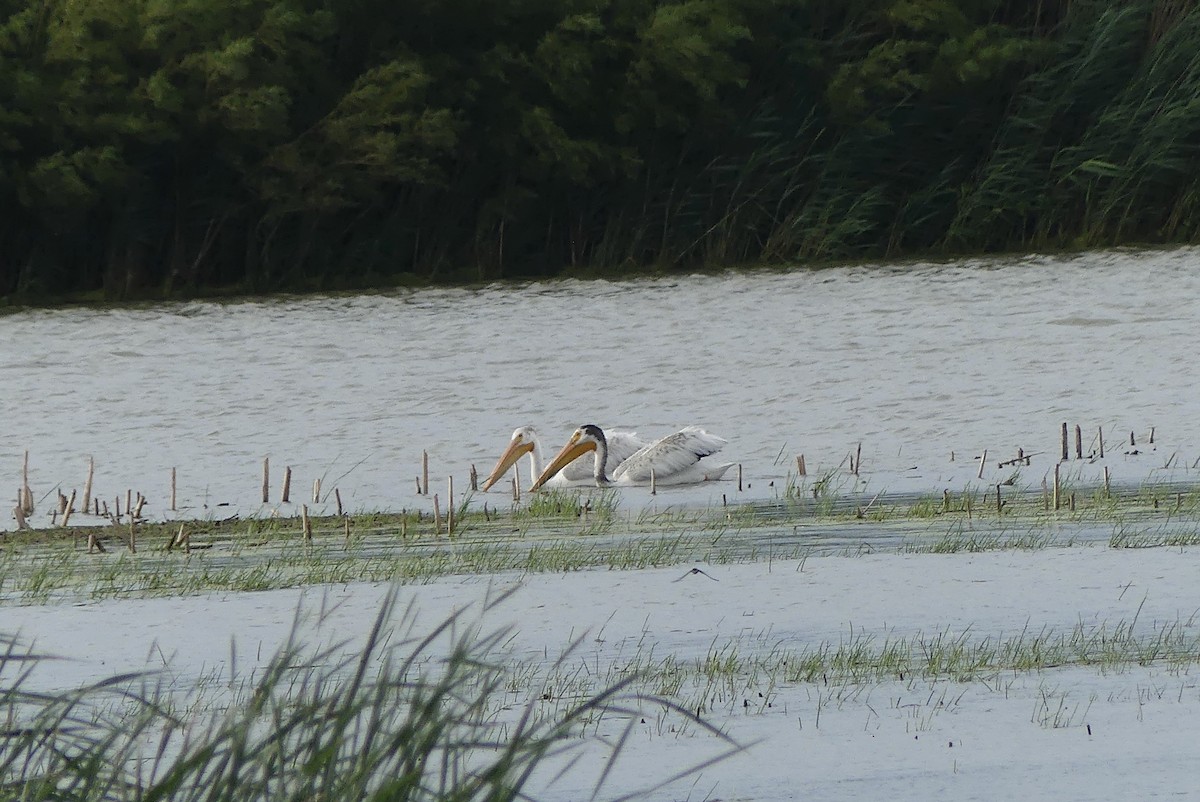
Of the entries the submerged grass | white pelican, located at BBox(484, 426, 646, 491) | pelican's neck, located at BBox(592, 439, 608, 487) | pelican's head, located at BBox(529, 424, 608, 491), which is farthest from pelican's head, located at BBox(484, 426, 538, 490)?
the submerged grass

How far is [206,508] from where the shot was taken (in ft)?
41.5

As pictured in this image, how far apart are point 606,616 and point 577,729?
1.84m

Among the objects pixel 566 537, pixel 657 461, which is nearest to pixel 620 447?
pixel 657 461

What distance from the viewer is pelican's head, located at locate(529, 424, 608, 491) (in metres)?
14.3

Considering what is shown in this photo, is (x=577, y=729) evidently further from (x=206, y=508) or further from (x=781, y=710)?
(x=206, y=508)

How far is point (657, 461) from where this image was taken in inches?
545

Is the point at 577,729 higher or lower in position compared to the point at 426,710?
lower

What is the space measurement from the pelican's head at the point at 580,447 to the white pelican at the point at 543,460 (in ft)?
0.21

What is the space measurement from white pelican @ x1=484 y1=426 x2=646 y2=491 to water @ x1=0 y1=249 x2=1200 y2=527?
0.25m

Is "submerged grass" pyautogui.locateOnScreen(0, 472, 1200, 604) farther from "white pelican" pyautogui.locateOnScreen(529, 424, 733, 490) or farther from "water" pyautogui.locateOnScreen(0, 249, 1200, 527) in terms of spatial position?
"white pelican" pyautogui.locateOnScreen(529, 424, 733, 490)

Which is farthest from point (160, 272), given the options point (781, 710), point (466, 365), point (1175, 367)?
point (781, 710)

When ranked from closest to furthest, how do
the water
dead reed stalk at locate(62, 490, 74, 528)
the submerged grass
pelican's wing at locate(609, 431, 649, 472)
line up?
the submerged grass, dead reed stalk at locate(62, 490, 74, 528), the water, pelican's wing at locate(609, 431, 649, 472)

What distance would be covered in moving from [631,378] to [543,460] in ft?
17.7

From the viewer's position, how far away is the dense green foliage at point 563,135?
91.9ft
